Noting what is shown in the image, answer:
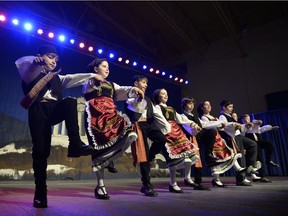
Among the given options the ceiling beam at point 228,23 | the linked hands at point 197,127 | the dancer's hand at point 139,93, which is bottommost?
the linked hands at point 197,127

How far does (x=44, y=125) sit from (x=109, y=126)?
46 centimetres

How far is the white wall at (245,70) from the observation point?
626cm

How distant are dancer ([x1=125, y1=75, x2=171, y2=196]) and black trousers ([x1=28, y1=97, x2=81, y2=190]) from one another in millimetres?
651

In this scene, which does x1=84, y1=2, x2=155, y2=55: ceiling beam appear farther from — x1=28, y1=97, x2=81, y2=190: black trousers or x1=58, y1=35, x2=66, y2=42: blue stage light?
x1=28, y1=97, x2=81, y2=190: black trousers

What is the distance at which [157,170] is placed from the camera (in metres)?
6.34

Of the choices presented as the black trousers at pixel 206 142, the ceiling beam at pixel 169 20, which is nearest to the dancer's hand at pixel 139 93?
the black trousers at pixel 206 142

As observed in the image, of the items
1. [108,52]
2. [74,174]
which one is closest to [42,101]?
[74,174]

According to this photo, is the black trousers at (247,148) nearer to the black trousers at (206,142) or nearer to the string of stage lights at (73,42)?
the black trousers at (206,142)

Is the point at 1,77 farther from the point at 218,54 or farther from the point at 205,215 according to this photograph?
the point at 218,54

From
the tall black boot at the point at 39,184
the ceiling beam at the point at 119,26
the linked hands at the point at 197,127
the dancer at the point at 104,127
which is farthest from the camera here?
the ceiling beam at the point at 119,26

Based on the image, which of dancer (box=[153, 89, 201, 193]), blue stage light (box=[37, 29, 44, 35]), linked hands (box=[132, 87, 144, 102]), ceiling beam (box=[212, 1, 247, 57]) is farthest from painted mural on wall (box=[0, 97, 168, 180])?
ceiling beam (box=[212, 1, 247, 57])

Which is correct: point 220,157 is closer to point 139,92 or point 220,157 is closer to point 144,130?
point 144,130

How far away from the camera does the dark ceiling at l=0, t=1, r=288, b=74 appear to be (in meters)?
5.46

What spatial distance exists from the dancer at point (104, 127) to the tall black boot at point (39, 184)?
39 cm
